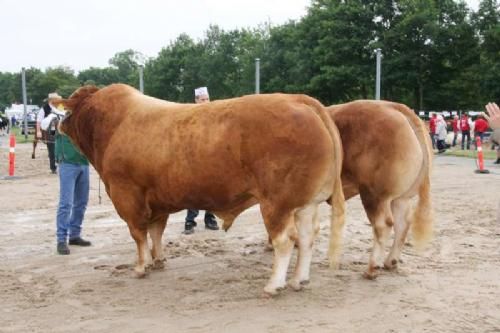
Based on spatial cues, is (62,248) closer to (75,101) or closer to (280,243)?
(75,101)

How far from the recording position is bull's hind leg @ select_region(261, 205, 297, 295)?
5148 mm

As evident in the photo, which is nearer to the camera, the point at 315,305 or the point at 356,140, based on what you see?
the point at 315,305

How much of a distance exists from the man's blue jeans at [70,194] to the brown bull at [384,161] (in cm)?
323

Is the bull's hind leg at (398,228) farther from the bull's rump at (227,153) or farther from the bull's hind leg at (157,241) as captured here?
the bull's hind leg at (157,241)

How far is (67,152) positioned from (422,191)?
419cm

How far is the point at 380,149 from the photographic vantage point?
227 inches

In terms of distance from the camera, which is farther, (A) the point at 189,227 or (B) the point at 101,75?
(B) the point at 101,75

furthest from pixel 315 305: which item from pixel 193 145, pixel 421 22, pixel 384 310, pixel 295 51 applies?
pixel 295 51

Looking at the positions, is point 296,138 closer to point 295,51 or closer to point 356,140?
point 356,140

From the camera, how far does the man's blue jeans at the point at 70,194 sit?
6895 mm

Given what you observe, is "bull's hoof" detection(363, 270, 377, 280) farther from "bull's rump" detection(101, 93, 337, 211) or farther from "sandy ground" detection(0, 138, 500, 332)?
"bull's rump" detection(101, 93, 337, 211)

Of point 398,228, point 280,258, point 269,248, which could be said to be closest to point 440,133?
point 269,248

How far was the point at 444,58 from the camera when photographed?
135 ft

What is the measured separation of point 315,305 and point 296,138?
1.47 m
